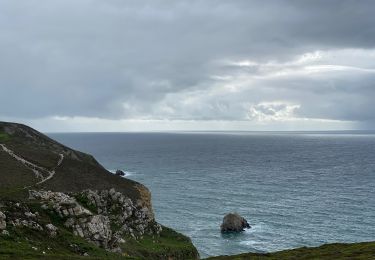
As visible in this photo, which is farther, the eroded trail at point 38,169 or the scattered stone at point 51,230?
the eroded trail at point 38,169

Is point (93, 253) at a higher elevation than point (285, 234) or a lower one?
higher

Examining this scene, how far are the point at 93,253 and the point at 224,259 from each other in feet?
59.0

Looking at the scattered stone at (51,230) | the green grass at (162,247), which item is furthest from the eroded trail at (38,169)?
the scattered stone at (51,230)

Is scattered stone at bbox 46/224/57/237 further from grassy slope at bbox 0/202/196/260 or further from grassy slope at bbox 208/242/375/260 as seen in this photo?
grassy slope at bbox 208/242/375/260

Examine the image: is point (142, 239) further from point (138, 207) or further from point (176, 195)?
point (176, 195)

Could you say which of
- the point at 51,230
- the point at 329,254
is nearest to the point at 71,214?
the point at 51,230

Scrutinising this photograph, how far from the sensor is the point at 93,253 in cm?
5712

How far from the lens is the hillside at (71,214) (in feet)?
181

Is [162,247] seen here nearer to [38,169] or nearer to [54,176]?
[54,176]

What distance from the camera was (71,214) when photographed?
67812 millimetres

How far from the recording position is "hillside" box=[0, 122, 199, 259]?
181 ft

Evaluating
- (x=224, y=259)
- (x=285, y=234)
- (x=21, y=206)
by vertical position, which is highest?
(x=21, y=206)

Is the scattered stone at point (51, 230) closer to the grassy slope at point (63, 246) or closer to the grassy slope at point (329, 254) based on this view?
the grassy slope at point (63, 246)

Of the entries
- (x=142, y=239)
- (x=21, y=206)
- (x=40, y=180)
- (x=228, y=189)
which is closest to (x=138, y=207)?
(x=142, y=239)
